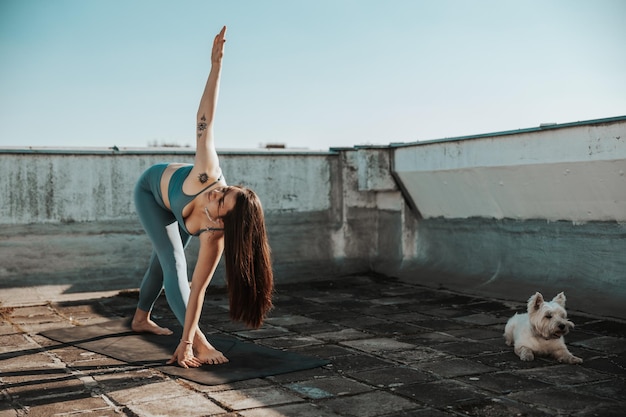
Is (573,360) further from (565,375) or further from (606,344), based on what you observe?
(606,344)

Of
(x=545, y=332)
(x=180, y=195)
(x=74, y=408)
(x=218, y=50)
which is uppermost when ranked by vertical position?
(x=218, y=50)

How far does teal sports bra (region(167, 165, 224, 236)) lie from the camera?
4742 mm

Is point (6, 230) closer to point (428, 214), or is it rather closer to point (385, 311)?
point (385, 311)

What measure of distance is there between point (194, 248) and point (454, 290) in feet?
10.8

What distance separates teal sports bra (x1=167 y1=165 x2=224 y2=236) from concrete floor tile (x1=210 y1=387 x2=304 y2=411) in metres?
1.10

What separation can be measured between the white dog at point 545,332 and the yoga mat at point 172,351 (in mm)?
1423

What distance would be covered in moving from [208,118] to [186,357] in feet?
5.27

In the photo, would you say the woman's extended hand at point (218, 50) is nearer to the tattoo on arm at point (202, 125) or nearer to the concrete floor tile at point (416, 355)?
the tattoo on arm at point (202, 125)

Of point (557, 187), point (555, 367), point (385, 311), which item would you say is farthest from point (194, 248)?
point (555, 367)

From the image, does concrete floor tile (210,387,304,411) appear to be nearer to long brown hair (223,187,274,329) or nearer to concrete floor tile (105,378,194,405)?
concrete floor tile (105,378,194,405)

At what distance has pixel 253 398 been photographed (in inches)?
156

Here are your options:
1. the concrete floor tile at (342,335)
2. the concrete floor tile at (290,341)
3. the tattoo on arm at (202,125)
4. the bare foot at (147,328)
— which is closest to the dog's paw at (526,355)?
the concrete floor tile at (342,335)

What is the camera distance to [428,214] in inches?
371

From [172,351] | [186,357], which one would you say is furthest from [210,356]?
[172,351]
